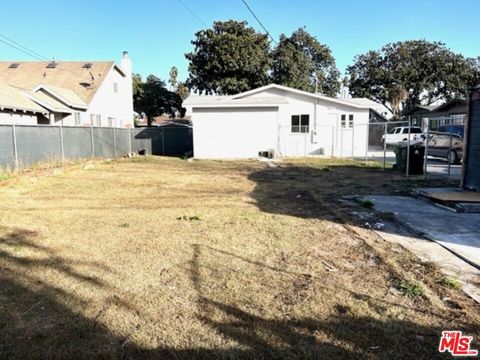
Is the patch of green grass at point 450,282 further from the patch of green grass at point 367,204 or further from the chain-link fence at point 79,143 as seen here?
the chain-link fence at point 79,143

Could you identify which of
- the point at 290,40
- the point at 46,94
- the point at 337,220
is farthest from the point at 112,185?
the point at 290,40

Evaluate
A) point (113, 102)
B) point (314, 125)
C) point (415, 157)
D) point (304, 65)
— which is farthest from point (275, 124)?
point (304, 65)

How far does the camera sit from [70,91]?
23.6 m

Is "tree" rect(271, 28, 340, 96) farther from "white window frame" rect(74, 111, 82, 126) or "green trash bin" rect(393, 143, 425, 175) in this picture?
"green trash bin" rect(393, 143, 425, 175)

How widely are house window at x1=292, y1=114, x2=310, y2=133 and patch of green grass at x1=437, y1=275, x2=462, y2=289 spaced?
18.8m

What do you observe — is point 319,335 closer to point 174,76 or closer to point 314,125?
point 314,125

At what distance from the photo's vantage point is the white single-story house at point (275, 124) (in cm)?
1973

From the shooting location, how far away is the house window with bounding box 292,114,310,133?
2231 centimetres

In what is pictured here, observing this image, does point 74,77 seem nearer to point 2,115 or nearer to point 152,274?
point 2,115

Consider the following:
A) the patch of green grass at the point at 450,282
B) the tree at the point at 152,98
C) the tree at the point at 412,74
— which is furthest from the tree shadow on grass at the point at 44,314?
the tree at the point at 412,74

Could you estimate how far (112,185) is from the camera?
10375 millimetres

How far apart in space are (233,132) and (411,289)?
54.9ft

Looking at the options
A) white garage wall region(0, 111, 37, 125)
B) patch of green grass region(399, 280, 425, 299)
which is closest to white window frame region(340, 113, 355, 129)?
white garage wall region(0, 111, 37, 125)

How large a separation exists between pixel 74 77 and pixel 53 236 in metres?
23.8
